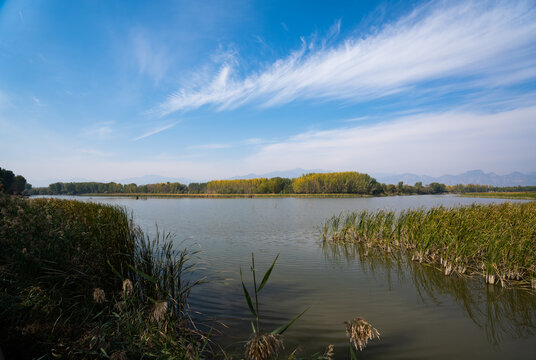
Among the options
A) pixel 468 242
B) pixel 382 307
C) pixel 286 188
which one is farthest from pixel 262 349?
pixel 286 188

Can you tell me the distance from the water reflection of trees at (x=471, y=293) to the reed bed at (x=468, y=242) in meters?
0.41

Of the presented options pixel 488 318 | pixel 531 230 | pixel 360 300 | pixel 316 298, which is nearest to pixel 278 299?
pixel 316 298

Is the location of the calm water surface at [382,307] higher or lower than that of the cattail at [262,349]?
lower

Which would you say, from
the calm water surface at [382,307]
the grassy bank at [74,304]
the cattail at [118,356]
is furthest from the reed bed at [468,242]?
the cattail at [118,356]

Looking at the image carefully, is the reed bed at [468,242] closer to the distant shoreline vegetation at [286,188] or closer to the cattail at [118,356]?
the cattail at [118,356]

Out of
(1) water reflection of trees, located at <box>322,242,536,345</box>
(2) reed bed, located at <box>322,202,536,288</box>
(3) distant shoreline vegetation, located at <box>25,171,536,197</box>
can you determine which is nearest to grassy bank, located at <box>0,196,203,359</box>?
(1) water reflection of trees, located at <box>322,242,536,345</box>

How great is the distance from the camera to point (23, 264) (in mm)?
4691

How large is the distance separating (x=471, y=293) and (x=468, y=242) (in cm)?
196

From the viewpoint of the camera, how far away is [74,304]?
4.48 metres

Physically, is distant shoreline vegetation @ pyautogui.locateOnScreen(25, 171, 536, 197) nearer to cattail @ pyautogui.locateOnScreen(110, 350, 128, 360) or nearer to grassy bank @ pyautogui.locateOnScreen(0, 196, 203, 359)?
grassy bank @ pyautogui.locateOnScreen(0, 196, 203, 359)

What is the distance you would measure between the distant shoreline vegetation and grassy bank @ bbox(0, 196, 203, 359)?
334 ft

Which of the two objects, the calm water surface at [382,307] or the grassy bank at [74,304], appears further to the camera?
the calm water surface at [382,307]

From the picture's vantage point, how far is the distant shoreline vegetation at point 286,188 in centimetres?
12019

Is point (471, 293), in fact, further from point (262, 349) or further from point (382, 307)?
point (262, 349)
